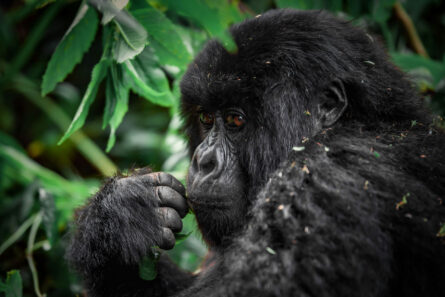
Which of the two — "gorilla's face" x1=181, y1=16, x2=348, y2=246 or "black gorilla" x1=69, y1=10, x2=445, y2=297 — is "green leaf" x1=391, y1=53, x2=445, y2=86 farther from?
"gorilla's face" x1=181, y1=16, x2=348, y2=246

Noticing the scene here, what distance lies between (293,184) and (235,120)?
587 mm

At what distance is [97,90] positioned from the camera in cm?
278

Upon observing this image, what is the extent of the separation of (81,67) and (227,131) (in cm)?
393

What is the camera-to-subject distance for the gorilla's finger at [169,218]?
1.89 metres

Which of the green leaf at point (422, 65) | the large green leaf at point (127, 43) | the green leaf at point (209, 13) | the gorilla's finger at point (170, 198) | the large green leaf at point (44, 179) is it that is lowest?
the green leaf at point (422, 65)

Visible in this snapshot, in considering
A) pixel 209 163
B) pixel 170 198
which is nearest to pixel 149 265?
pixel 170 198

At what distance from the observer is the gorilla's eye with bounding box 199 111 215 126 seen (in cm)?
217

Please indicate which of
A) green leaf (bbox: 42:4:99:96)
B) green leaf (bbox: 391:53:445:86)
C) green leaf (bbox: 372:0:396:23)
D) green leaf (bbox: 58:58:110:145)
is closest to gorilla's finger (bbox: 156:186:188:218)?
green leaf (bbox: 58:58:110:145)

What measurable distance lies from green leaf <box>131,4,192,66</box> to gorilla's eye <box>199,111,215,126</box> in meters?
0.29

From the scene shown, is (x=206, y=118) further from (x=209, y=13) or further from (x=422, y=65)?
(x=422, y=65)

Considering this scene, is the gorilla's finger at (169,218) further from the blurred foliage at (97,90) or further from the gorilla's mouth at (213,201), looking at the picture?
the blurred foliage at (97,90)

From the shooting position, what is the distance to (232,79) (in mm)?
1964

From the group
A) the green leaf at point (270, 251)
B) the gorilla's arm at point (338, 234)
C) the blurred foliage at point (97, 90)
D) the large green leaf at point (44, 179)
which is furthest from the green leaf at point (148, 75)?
the large green leaf at point (44, 179)

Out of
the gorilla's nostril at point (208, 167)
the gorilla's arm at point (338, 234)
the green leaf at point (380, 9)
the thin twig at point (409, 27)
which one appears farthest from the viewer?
the thin twig at point (409, 27)
